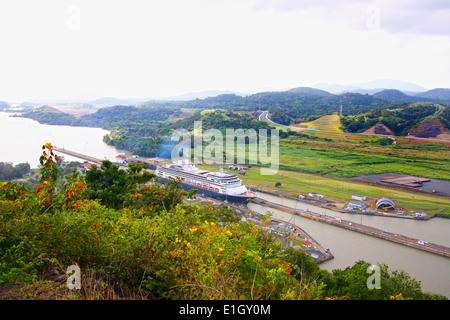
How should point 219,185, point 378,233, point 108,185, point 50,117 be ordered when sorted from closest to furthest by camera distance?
point 108,185 < point 378,233 < point 219,185 < point 50,117

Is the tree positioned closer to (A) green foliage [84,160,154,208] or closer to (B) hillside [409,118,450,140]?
(A) green foliage [84,160,154,208]

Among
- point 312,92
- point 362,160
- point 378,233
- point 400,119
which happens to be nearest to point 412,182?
point 362,160

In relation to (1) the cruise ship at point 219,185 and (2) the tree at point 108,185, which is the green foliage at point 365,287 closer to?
(2) the tree at point 108,185

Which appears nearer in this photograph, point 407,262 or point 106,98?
point 407,262

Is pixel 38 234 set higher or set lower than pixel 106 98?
lower

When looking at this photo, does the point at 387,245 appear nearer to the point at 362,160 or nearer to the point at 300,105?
the point at 362,160

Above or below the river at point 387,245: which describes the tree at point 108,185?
above

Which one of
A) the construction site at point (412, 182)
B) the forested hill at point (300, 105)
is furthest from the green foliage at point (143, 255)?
the forested hill at point (300, 105)

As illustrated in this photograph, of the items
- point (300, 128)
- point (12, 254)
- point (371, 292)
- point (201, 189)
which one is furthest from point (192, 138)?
point (12, 254)

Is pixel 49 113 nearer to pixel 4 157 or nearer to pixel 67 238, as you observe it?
pixel 4 157
